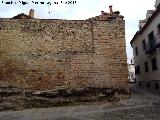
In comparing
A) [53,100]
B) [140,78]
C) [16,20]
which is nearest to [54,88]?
[53,100]

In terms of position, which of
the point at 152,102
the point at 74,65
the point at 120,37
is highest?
the point at 120,37

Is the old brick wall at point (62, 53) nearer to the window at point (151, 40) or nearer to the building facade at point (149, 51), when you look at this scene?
the building facade at point (149, 51)

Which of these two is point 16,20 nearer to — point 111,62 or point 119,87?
point 111,62

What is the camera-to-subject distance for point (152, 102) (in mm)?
18219

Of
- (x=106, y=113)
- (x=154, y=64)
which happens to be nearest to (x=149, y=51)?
(x=154, y=64)

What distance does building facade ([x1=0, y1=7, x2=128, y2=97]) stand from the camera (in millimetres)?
20406

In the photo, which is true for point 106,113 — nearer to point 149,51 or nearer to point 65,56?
point 65,56

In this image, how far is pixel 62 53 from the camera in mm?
20797

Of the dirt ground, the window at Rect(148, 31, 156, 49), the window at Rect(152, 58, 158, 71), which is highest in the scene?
the window at Rect(148, 31, 156, 49)

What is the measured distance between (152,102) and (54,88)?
255 inches

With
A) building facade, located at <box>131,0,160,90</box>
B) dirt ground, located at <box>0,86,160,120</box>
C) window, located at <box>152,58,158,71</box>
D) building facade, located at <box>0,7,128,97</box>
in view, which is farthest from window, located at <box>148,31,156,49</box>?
dirt ground, located at <box>0,86,160,120</box>

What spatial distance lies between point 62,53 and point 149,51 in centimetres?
951

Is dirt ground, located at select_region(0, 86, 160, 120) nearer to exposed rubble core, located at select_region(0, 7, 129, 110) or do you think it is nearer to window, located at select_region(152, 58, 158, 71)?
exposed rubble core, located at select_region(0, 7, 129, 110)

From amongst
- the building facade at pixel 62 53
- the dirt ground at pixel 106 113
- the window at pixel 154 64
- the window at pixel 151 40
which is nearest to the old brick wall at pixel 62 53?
the building facade at pixel 62 53
